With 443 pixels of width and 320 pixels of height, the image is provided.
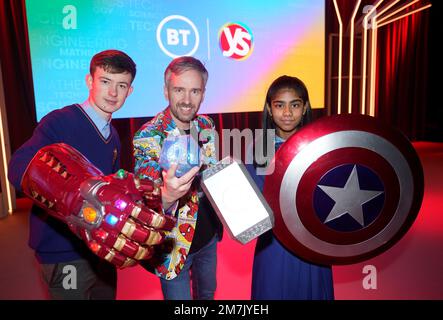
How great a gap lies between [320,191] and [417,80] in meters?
Answer: 6.39

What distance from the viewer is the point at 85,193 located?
54 centimetres

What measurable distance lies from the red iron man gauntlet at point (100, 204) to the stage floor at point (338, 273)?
48.4 inches

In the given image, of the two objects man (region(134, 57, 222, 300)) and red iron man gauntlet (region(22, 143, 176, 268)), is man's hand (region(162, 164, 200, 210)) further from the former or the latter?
man (region(134, 57, 222, 300))

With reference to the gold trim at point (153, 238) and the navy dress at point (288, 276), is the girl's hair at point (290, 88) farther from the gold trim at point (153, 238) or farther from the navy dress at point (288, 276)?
the gold trim at point (153, 238)

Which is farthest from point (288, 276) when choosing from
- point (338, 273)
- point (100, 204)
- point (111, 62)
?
point (338, 273)

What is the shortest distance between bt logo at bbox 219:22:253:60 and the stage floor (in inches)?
60.7

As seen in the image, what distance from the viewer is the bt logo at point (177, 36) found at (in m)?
2.39

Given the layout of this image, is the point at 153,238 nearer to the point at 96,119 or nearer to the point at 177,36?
the point at 96,119

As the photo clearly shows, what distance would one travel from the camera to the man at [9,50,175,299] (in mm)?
530

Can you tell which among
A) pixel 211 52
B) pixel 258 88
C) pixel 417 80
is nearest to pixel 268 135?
pixel 211 52

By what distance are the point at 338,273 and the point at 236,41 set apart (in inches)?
77.1

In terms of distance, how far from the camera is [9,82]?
3145 millimetres

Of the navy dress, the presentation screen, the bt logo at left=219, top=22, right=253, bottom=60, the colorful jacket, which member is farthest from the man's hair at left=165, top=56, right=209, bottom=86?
the bt logo at left=219, top=22, right=253, bottom=60

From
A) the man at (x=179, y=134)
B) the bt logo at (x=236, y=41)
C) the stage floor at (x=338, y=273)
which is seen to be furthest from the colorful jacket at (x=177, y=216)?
the bt logo at (x=236, y=41)
